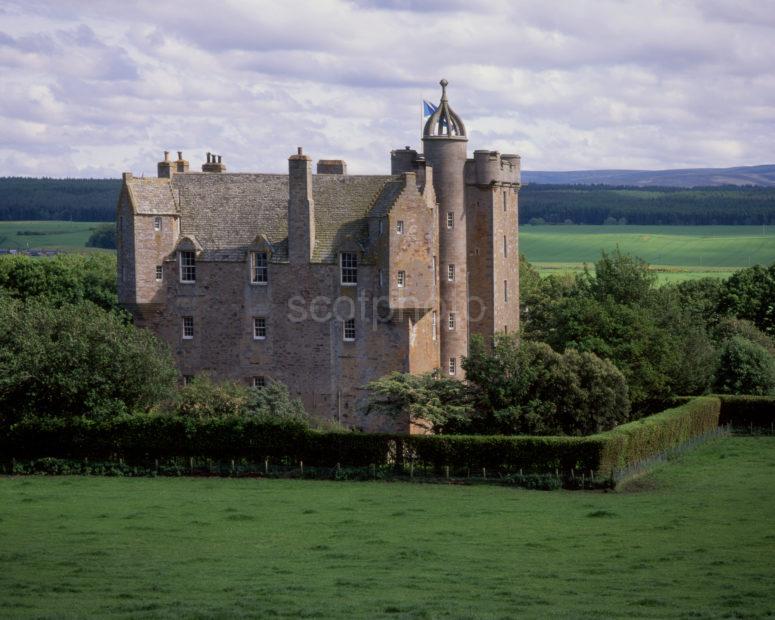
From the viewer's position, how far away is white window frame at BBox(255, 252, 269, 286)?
77.9 metres

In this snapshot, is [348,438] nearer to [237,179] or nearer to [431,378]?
[431,378]

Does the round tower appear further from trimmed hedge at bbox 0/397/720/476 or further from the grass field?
the grass field

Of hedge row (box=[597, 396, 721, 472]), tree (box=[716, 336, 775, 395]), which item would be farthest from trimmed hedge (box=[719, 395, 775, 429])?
tree (box=[716, 336, 775, 395])

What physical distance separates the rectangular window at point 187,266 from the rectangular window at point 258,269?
3168 mm

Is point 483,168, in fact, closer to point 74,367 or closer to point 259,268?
point 259,268

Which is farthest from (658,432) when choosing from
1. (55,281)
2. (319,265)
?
(55,281)

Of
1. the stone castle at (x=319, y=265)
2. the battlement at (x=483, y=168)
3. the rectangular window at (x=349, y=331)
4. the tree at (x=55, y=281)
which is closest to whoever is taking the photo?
the stone castle at (x=319, y=265)

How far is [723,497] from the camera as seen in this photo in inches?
2251

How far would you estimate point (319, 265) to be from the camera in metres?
76.8

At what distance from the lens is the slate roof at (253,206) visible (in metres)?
77.0

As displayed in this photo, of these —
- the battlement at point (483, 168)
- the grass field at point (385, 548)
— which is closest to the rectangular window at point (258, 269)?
the battlement at point (483, 168)

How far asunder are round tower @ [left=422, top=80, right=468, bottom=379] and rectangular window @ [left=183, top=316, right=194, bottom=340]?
12.8m

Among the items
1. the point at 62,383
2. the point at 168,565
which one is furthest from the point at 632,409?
the point at 168,565

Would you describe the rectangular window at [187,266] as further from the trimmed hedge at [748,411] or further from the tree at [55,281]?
the trimmed hedge at [748,411]
